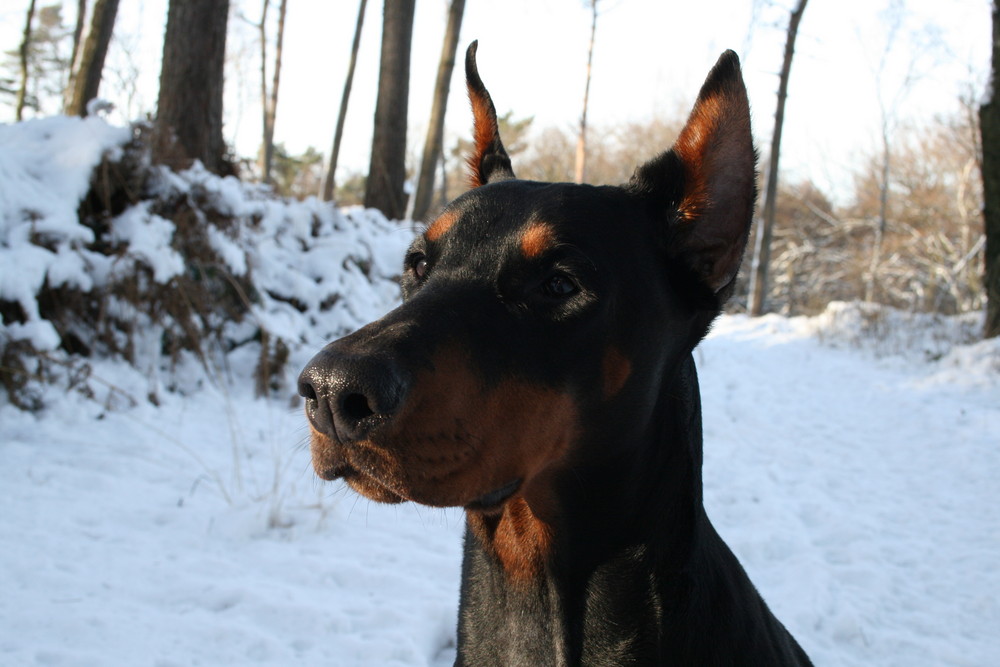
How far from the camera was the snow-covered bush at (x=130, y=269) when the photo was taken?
4.48 metres

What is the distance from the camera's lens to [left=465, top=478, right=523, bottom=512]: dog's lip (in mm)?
1684

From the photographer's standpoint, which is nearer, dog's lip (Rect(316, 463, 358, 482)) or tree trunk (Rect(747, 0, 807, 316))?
dog's lip (Rect(316, 463, 358, 482))

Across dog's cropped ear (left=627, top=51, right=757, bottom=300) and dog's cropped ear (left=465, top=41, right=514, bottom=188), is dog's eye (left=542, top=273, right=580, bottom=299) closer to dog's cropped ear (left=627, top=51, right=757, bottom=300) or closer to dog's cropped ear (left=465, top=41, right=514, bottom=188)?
dog's cropped ear (left=627, top=51, right=757, bottom=300)

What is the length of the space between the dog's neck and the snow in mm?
674

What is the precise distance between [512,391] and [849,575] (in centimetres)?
339

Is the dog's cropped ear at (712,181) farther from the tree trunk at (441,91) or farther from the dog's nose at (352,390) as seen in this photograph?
the tree trunk at (441,91)

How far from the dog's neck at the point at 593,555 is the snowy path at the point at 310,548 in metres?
0.83

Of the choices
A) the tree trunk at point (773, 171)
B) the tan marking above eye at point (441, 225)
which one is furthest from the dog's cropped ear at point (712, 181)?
the tree trunk at point (773, 171)

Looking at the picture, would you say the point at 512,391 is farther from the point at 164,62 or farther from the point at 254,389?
the point at 164,62

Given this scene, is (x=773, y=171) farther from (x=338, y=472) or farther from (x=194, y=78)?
(x=338, y=472)

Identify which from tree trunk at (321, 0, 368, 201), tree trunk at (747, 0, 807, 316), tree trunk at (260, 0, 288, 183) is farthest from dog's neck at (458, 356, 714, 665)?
tree trunk at (260, 0, 288, 183)

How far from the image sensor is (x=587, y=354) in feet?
5.93

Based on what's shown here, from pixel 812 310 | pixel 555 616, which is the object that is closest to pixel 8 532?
pixel 555 616

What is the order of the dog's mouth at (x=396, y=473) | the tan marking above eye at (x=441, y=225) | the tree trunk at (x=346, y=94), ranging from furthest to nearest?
1. the tree trunk at (x=346, y=94)
2. the tan marking above eye at (x=441, y=225)
3. the dog's mouth at (x=396, y=473)
